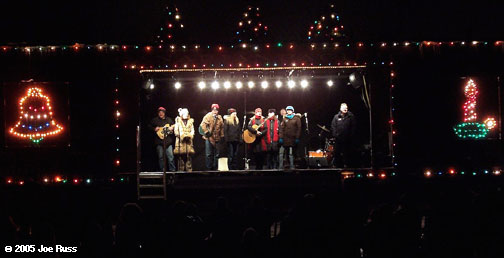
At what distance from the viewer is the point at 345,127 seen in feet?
37.6

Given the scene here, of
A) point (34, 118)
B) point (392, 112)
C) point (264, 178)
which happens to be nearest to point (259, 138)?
point (264, 178)

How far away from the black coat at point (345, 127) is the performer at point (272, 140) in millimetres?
1823

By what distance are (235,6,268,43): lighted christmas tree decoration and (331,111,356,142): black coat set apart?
12.8ft

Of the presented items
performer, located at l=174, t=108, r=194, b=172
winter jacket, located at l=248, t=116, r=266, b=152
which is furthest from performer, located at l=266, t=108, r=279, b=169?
performer, located at l=174, t=108, r=194, b=172

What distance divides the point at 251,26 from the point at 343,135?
4.81 meters

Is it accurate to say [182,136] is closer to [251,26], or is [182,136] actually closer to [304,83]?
[251,26]

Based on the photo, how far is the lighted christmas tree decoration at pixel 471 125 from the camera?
1070cm

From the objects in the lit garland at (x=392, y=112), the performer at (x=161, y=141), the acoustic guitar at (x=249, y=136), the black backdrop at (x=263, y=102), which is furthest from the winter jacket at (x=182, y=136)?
the lit garland at (x=392, y=112)

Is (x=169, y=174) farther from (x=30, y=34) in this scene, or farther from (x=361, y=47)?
(x=361, y=47)

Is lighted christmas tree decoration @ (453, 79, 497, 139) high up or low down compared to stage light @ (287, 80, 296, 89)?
down

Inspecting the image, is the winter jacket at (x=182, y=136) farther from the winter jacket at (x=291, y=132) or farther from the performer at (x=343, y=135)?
the performer at (x=343, y=135)

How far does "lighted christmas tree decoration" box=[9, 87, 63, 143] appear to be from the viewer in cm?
1035

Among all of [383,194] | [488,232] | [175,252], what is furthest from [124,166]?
[488,232]

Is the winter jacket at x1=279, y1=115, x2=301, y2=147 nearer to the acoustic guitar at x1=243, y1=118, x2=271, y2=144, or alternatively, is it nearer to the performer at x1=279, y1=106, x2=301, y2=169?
the performer at x1=279, y1=106, x2=301, y2=169
